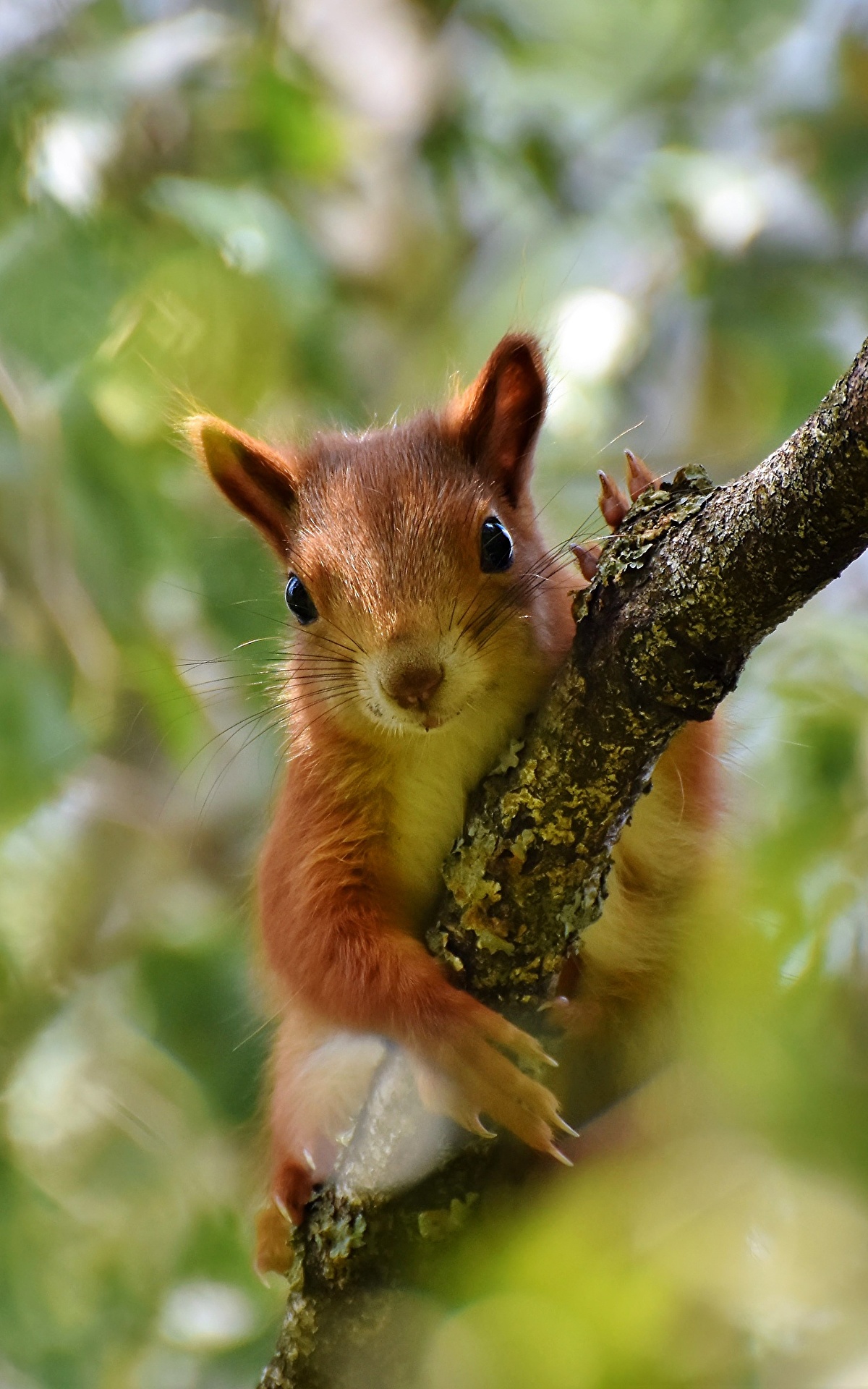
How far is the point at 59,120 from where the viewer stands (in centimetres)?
306

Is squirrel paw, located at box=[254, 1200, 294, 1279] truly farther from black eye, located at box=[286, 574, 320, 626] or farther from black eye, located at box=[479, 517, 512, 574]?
black eye, located at box=[479, 517, 512, 574]

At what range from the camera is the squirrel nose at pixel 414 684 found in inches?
76.4

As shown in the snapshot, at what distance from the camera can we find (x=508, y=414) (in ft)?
7.83

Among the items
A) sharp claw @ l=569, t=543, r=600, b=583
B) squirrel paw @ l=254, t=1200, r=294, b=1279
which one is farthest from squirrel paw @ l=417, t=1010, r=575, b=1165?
squirrel paw @ l=254, t=1200, r=294, b=1279

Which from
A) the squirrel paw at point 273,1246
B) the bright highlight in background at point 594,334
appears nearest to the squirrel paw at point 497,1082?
the squirrel paw at point 273,1246

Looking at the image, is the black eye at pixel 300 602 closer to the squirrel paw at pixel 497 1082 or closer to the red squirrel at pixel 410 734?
the red squirrel at pixel 410 734

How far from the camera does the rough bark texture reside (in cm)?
144

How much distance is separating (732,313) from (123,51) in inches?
66.1

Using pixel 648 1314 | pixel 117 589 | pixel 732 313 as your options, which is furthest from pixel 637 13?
pixel 648 1314

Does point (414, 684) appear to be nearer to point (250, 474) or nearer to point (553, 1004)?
point (553, 1004)

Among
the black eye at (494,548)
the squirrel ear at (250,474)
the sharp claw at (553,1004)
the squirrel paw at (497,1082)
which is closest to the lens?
the squirrel paw at (497,1082)

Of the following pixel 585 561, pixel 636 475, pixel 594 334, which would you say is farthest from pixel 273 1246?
pixel 594 334

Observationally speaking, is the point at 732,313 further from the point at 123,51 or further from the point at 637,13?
the point at 123,51

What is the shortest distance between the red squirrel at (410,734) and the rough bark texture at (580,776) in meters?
0.10
